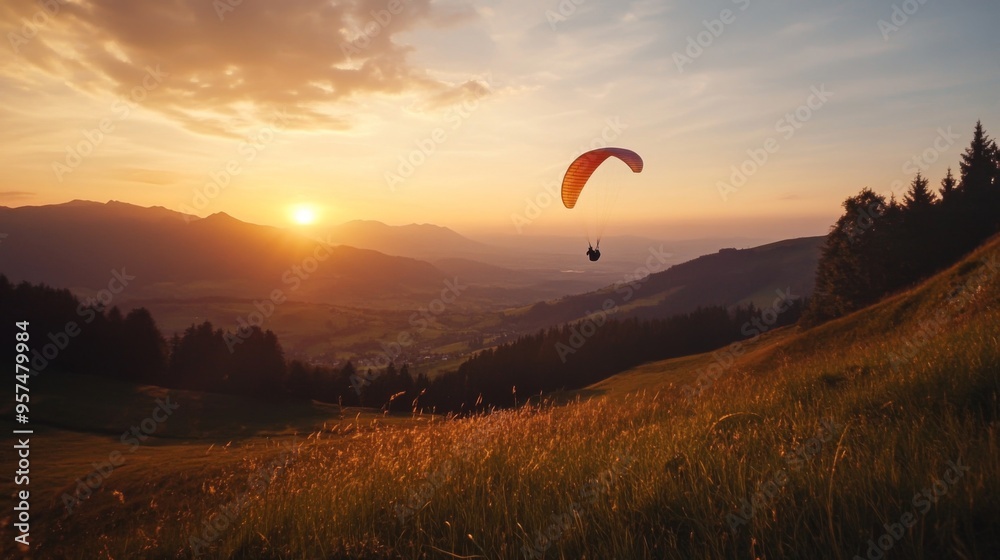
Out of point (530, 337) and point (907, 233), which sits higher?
point (907, 233)

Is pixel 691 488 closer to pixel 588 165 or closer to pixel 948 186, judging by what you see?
pixel 588 165

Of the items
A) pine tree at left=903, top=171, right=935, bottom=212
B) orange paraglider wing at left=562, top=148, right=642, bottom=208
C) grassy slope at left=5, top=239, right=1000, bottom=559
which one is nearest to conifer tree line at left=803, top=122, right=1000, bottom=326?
pine tree at left=903, top=171, right=935, bottom=212

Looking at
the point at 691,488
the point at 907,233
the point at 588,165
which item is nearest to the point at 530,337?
the point at 907,233

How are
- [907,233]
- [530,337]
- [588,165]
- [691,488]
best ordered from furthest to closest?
[530,337] → [907,233] → [588,165] → [691,488]

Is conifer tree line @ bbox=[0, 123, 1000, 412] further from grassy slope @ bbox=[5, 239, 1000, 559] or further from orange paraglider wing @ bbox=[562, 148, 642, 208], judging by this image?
grassy slope @ bbox=[5, 239, 1000, 559]

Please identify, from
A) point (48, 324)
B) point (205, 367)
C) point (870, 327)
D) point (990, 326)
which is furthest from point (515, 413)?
point (48, 324)

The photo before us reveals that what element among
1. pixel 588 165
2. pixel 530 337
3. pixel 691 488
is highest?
pixel 588 165
